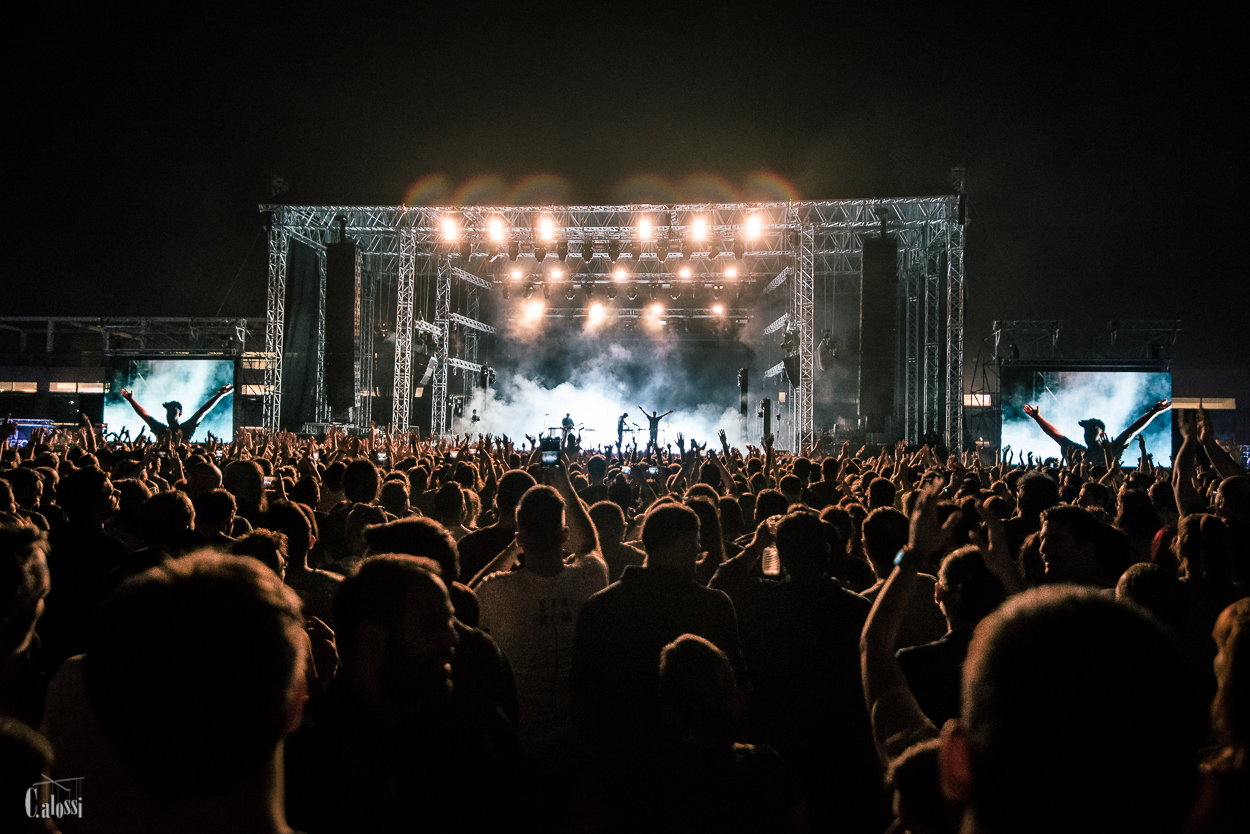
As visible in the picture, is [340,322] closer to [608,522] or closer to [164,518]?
[608,522]

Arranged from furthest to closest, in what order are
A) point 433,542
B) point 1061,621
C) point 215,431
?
point 215,431 → point 433,542 → point 1061,621

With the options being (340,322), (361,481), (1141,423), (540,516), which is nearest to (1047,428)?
(1141,423)

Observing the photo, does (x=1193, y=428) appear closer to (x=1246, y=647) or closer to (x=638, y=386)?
(x=1246, y=647)

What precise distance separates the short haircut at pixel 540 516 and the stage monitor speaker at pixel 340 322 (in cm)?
1547

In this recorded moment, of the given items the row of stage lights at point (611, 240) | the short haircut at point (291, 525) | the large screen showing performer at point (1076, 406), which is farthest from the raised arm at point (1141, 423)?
the short haircut at point (291, 525)

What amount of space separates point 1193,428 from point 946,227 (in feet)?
49.1

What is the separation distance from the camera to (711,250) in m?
20.4

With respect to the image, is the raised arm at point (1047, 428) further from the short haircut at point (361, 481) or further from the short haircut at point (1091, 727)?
the short haircut at point (1091, 727)

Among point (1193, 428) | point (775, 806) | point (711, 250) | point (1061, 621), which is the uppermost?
point (711, 250)

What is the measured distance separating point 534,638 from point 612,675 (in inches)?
19.7

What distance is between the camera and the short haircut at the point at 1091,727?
32.3 inches

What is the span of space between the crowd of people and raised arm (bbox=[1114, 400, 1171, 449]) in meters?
14.6

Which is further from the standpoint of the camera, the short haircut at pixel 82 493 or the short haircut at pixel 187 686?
the short haircut at pixel 82 493

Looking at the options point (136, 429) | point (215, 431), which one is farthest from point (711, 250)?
point (136, 429)
